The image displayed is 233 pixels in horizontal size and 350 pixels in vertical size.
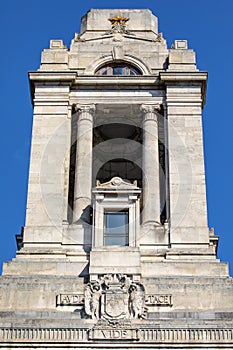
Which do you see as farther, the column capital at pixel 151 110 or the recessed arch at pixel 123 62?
the recessed arch at pixel 123 62

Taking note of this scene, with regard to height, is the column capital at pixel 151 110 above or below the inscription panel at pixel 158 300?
above

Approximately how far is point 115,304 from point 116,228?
18.8 feet

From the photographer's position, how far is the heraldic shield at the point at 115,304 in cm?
3353

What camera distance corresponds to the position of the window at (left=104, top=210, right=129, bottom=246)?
126 ft

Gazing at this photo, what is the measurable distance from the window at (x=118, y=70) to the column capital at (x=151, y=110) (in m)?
2.73

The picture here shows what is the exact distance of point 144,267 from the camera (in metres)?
37.5

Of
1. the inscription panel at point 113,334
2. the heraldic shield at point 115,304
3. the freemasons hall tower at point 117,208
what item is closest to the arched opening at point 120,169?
the freemasons hall tower at point 117,208

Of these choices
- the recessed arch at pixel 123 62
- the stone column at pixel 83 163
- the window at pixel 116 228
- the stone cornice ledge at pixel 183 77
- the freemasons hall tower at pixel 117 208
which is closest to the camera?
the freemasons hall tower at pixel 117 208

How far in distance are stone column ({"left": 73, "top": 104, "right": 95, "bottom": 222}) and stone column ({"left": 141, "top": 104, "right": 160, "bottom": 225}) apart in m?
2.78

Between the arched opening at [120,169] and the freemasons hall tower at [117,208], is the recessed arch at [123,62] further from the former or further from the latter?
the arched opening at [120,169]

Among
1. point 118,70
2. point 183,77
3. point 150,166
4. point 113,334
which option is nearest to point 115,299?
point 113,334

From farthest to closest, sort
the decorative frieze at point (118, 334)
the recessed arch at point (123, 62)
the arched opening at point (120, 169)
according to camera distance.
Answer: the arched opening at point (120, 169), the recessed arch at point (123, 62), the decorative frieze at point (118, 334)

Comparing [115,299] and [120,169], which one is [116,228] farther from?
[120,169]

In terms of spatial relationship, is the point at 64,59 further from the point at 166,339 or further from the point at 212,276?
the point at 166,339
